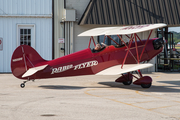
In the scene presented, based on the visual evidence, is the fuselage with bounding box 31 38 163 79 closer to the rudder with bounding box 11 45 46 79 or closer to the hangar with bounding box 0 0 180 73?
the rudder with bounding box 11 45 46 79

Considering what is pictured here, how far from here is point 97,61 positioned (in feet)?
37.7

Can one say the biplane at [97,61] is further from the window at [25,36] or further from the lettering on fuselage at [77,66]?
the window at [25,36]

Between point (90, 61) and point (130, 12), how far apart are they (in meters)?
8.82

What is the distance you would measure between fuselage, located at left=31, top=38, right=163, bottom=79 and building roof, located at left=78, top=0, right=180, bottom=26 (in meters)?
7.09

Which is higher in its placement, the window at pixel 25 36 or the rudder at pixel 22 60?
the window at pixel 25 36

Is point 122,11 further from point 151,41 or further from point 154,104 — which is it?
point 154,104

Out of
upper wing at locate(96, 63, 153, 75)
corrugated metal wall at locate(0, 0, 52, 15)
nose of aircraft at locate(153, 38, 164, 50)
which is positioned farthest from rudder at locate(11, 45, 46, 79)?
corrugated metal wall at locate(0, 0, 52, 15)

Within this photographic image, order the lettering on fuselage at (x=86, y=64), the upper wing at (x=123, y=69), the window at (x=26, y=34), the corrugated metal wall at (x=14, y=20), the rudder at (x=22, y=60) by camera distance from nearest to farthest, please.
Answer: the upper wing at (x=123, y=69), the rudder at (x=22, y=60), the lettering on fuselage at (x=86, y=64), the corrugated metal wall at (x=14, y=20), the window at (x=26, y=34)

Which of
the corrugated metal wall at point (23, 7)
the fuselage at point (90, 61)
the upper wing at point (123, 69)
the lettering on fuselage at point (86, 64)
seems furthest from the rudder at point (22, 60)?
the corrugated metal wall at point (23, 7)

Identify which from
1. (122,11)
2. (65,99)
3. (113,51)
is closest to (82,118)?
(65,99)

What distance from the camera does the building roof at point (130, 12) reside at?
18828mm

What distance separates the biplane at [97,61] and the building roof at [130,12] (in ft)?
22.6

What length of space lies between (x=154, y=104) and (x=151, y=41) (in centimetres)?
491

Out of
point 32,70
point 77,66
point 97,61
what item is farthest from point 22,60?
point 97,61
